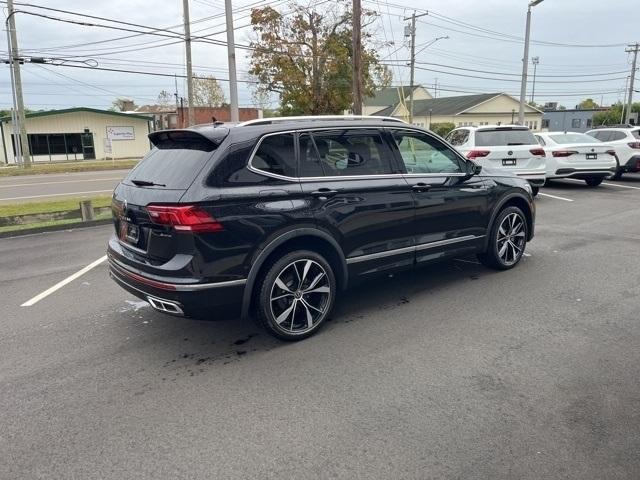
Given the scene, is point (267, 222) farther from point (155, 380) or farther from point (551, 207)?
point (551, 207)

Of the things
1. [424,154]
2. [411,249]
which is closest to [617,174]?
[424,154]

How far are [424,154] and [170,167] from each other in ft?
8.82

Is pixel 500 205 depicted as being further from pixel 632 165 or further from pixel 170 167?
pixel 632 165

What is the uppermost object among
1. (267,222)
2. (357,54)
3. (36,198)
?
(357,54)

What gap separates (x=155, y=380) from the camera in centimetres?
366

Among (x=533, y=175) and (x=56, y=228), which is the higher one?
(x=533, y=175)

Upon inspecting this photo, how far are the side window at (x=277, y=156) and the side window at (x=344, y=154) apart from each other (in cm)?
10

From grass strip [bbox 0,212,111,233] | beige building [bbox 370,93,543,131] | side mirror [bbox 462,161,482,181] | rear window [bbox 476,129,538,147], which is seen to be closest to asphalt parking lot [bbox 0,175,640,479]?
side mirror [bbox 462,161,482,181]

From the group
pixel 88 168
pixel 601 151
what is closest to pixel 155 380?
pixel 601 151

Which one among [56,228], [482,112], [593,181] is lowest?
[56,228]

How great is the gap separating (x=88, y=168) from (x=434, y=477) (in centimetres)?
3025

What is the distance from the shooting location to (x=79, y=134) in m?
40.3

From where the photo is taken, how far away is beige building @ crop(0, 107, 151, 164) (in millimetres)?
38281

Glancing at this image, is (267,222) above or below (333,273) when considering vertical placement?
above
